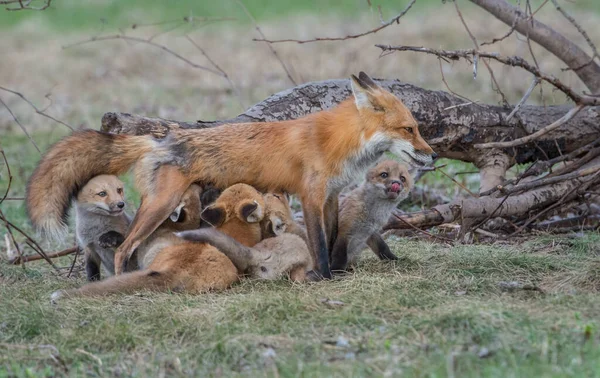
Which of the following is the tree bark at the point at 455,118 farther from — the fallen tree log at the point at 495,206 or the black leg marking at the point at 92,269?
the black leg marking at the point at 92,269

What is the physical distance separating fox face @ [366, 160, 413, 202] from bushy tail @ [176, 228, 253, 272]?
4.78ft

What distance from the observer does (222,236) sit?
6.80 m

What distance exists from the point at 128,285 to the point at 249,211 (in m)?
1.22

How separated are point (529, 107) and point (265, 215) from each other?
3752 mm

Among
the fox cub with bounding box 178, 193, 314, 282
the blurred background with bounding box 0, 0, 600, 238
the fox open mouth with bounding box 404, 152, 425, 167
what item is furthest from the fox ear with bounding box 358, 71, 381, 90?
the blurred background with bounding box 0, 0, 600, 238

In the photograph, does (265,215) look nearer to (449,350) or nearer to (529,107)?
(449,350)

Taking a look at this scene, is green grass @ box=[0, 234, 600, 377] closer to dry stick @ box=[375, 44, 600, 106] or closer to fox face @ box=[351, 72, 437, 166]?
fox face @ box=[351, 72, 437, 166]

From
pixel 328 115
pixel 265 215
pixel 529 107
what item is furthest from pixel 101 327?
pixel 529 107

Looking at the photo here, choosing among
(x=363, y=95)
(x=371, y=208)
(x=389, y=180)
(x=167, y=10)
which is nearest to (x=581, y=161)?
(x=389, y=180)

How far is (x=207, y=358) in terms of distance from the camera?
5152 mm

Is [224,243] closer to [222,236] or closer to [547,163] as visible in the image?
[222,236]

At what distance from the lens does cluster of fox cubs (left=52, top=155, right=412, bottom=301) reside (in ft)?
22.0

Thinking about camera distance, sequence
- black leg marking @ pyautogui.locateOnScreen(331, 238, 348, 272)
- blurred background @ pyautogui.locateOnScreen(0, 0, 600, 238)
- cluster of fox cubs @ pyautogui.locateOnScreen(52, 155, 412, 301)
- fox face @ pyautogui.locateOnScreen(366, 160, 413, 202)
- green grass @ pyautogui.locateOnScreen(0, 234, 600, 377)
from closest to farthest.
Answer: green grass @ pyautogui.locateOnScreen(0, 234, 600, 377), cluster of fox cubs @ pyautogui.locateOnScreen(52, 155, 412, 301), black leg marking @ pyautogui.locateOnScreen(331, 238, 348, 272), fox face @ pyautogui.locateOnScreen(366, 160, 413, 202), blurred background @ pyautogui.locateOnScreen(0, 0, 600, 238)

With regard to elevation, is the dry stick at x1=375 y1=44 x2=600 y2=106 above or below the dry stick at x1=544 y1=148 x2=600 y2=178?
above
